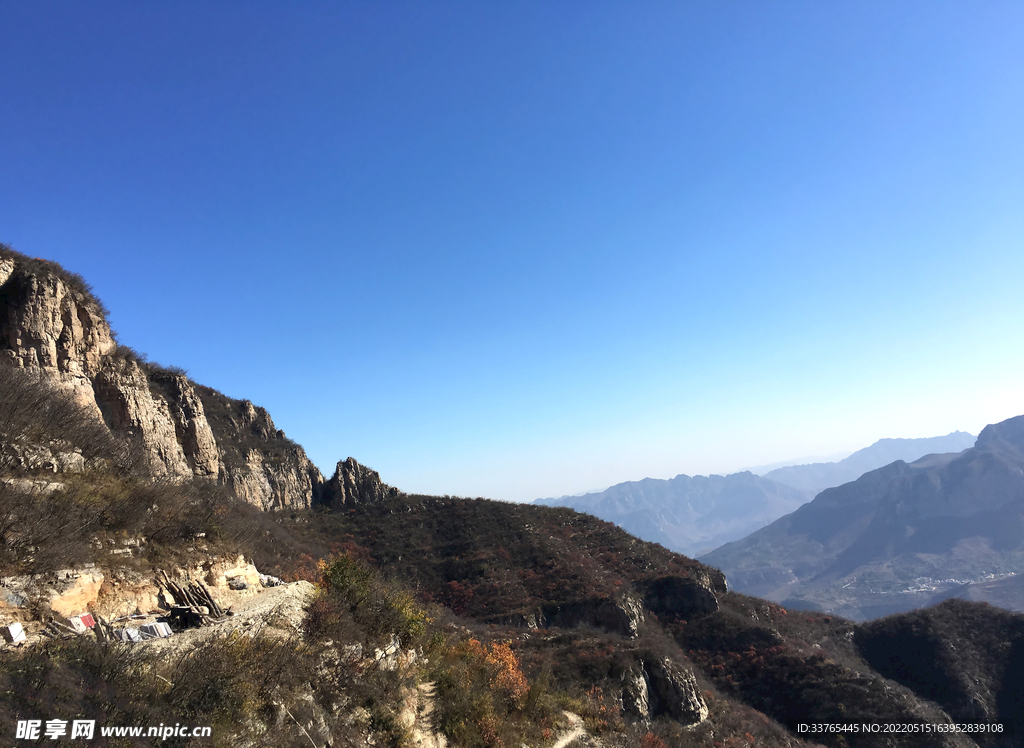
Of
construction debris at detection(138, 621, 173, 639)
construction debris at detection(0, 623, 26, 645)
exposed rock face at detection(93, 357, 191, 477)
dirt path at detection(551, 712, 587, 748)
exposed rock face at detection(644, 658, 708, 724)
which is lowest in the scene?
exposed rock face at detection(644, 658, 708, 724)

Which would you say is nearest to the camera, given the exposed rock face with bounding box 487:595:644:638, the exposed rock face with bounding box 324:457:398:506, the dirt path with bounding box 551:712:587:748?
the dirt path with bounding box 551:712:587:748

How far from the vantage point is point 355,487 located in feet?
196

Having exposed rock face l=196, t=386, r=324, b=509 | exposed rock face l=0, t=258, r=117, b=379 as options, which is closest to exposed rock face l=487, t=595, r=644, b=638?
exposed rock face l=196, t=386, r=324, b=509

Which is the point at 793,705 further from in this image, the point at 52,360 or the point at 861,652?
the point at 52,360

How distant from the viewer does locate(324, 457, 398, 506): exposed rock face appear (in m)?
57.6

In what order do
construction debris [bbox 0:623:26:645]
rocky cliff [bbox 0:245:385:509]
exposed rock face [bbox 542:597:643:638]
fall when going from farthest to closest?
exposed rock face [bbox 542:597:643:638] < rocky cliff [bbox 0:245:385:509] < construction debris [bbox 0:623:26:645]

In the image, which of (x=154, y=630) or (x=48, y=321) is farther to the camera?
(x=48, y=321)

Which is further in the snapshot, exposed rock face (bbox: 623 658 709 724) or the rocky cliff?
exposed rock face (bbox: 623 658 709 724)

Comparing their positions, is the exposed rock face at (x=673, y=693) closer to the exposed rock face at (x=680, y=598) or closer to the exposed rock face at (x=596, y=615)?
the exposed rock face at (x=596, y=615)

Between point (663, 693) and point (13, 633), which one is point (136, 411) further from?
point (663, 693)

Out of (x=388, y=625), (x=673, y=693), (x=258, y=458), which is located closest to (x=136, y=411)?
(x=388, y=625)

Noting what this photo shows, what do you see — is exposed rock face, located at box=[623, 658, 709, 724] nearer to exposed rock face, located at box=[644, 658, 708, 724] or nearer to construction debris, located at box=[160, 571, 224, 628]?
exposed rock face, located at box=[644, 658, 708, 724]

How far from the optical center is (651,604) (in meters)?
47.3

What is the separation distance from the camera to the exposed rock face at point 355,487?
189ft
